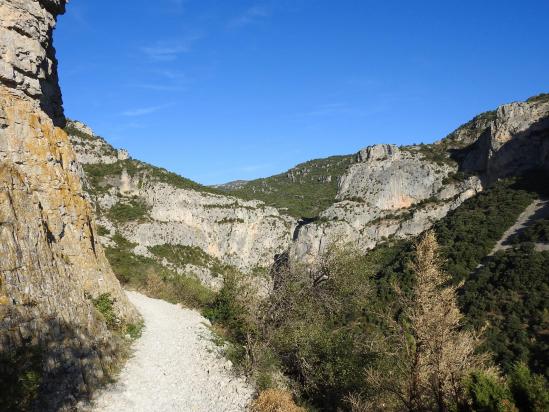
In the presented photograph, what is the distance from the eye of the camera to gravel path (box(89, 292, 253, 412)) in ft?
30.3

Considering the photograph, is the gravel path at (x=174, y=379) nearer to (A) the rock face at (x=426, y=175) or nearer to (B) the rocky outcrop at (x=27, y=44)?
(B) the rocky outcrop at (x=27, y=44)

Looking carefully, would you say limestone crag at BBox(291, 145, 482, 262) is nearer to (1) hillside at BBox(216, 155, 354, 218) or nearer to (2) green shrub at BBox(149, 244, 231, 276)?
(1) hillside at BBox(216, 155, 354, 218)

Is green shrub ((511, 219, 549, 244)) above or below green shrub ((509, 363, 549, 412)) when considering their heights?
below

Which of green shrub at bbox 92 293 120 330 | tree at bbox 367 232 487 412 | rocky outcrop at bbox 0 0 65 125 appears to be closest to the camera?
tree at bbox 367 232 487 412

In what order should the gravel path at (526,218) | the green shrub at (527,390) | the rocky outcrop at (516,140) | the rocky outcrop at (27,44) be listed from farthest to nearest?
the rocky outcrop at (516,140), the gravel path at (526,218), the rocky outcrop at (27,44), the green shrub at (527,390)

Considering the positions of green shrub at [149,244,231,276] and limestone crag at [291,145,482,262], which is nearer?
green shrub at [149,244,231,276]

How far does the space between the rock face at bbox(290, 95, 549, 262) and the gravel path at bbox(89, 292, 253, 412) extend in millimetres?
66301

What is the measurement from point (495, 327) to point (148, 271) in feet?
93.7

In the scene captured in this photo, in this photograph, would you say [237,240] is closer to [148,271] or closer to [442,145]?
[442,145]

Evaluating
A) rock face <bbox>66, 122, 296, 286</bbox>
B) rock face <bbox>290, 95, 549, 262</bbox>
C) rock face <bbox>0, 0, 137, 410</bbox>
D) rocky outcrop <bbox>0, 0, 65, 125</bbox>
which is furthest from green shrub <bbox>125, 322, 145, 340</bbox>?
rock face <bbox>66, 122, 296, 286</bbox>

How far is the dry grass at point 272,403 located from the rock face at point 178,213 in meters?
72.8

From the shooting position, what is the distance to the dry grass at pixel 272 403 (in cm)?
984

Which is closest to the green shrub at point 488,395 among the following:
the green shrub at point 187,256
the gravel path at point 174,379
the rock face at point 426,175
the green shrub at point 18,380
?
the gravel path at point 174,379

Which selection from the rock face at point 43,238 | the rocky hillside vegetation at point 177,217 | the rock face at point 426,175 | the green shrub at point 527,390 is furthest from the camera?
the rocky hillside vegetation at point 177,217
